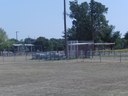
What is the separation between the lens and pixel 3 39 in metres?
158

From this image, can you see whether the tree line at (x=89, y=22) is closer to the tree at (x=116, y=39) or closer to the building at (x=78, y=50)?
the tree at (x=116, y=39)

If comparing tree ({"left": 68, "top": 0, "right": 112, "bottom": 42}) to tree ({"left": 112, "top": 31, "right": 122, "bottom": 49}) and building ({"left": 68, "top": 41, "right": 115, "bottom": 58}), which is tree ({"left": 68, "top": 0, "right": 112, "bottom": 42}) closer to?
tree ({"left": 112, "top": 31, "right": 122, "bottom": 49})

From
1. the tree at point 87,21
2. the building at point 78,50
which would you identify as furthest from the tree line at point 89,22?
the building at point 78,50

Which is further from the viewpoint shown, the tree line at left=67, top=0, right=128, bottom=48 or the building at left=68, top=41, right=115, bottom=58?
the tree line at left=67, top=0, right=128, bottom=48

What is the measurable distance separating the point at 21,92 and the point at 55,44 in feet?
517

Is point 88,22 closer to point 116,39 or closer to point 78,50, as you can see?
point 116,39

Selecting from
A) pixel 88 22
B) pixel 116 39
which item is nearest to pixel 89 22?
pixel 88 22

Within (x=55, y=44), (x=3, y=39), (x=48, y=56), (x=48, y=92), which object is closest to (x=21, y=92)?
(x=48, y=92)

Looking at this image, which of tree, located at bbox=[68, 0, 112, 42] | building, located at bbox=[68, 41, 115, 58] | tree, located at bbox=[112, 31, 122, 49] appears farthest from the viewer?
tree, located at bbox=[112, 31, 122, 49]

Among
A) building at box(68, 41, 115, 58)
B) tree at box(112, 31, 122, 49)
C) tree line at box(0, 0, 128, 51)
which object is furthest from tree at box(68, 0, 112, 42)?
building at box(68, 41, 115, 58)

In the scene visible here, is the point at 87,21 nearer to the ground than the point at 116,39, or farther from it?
farther from it

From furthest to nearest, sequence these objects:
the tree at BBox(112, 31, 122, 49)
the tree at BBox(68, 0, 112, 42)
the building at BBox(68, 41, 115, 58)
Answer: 1. the tree at BBox(112, 31, 122, 49)
2. the tree at BBox(68, 0, 112, 42)
3. the building at BBox(68, 41, 115, 58)

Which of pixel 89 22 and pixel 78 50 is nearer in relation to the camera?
pixel 78 50

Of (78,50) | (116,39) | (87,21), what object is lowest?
(78,50)
